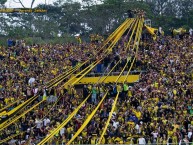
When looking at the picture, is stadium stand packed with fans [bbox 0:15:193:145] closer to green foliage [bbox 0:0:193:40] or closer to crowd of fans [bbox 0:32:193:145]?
crowd of fans [bbox 0:32:193:145]

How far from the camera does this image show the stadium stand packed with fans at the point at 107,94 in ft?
97.4

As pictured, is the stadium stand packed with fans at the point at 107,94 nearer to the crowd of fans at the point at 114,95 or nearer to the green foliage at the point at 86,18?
the crowd of fans at the point at 114,95

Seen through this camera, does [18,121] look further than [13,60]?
No

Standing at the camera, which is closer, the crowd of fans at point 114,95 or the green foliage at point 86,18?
the crowd of fans at point 114,95

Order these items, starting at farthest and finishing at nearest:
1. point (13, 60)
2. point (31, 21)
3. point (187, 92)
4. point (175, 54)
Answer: point (31, 21), point (13, 60), point (175, 54), point (187, 92)

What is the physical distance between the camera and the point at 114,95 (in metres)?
34.9

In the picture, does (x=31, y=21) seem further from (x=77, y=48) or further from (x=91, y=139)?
(x=91, y=139)

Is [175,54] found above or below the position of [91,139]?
above

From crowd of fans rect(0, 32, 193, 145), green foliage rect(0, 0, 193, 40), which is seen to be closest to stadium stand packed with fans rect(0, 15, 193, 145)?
crowd of fans rect(0, 32, 193, 145)

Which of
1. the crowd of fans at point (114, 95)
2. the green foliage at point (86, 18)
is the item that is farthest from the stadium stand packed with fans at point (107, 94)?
the green foliage at point (86, 18)

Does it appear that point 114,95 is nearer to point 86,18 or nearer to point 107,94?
point 107,94

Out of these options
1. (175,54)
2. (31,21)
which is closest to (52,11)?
(31,21)

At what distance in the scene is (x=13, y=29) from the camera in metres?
66.6

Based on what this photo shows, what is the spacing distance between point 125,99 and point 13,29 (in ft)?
113
